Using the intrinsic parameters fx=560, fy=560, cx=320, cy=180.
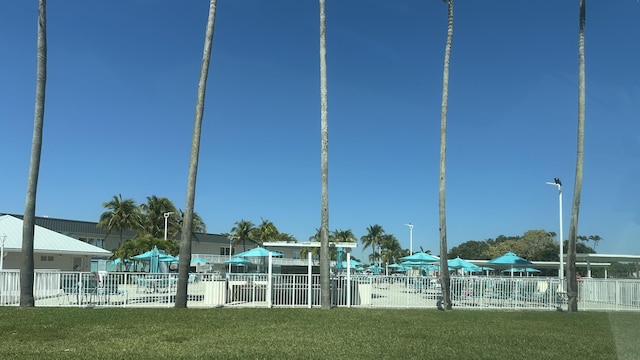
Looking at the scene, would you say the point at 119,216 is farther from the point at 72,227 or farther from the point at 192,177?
the point at 192,177

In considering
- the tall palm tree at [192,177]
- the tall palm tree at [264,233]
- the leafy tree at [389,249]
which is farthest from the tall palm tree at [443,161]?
the leafy tree at [389,249]

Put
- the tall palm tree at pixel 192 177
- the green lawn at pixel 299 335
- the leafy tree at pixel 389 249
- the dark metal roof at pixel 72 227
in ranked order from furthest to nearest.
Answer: the leafy tree at pixel 389 249 → the dark metal roof at pixel 72 227 → the tall palm tree at pixel 192 177 → the green lawn at pixel 299 335

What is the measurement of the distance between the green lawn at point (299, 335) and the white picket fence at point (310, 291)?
258 centimetres

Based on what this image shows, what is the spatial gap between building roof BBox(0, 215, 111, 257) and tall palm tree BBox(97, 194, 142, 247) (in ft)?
89.8

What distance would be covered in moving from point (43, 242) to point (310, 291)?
64.4ft

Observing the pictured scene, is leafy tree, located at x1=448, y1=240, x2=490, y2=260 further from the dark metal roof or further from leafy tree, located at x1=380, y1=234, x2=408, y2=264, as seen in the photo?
the dark metal roof

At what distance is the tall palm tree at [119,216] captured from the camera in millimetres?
61719

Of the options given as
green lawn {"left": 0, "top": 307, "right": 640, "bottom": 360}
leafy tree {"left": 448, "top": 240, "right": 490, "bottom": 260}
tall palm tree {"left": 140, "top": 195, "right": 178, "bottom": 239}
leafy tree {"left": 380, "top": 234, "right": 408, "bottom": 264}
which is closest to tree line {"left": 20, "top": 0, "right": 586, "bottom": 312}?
green lawn {"left": 0, "top": 307, "right": 640, "bottom": 360}

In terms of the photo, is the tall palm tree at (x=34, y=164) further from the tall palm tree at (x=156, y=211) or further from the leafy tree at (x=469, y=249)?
the leafy tree at (x=469, y=249)

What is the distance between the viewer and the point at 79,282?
19.1 m

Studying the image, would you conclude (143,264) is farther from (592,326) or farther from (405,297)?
(592,326)

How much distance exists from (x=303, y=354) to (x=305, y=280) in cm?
1097

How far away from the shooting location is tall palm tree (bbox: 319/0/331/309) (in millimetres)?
19375

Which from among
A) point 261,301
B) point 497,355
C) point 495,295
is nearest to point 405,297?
point 495,295
